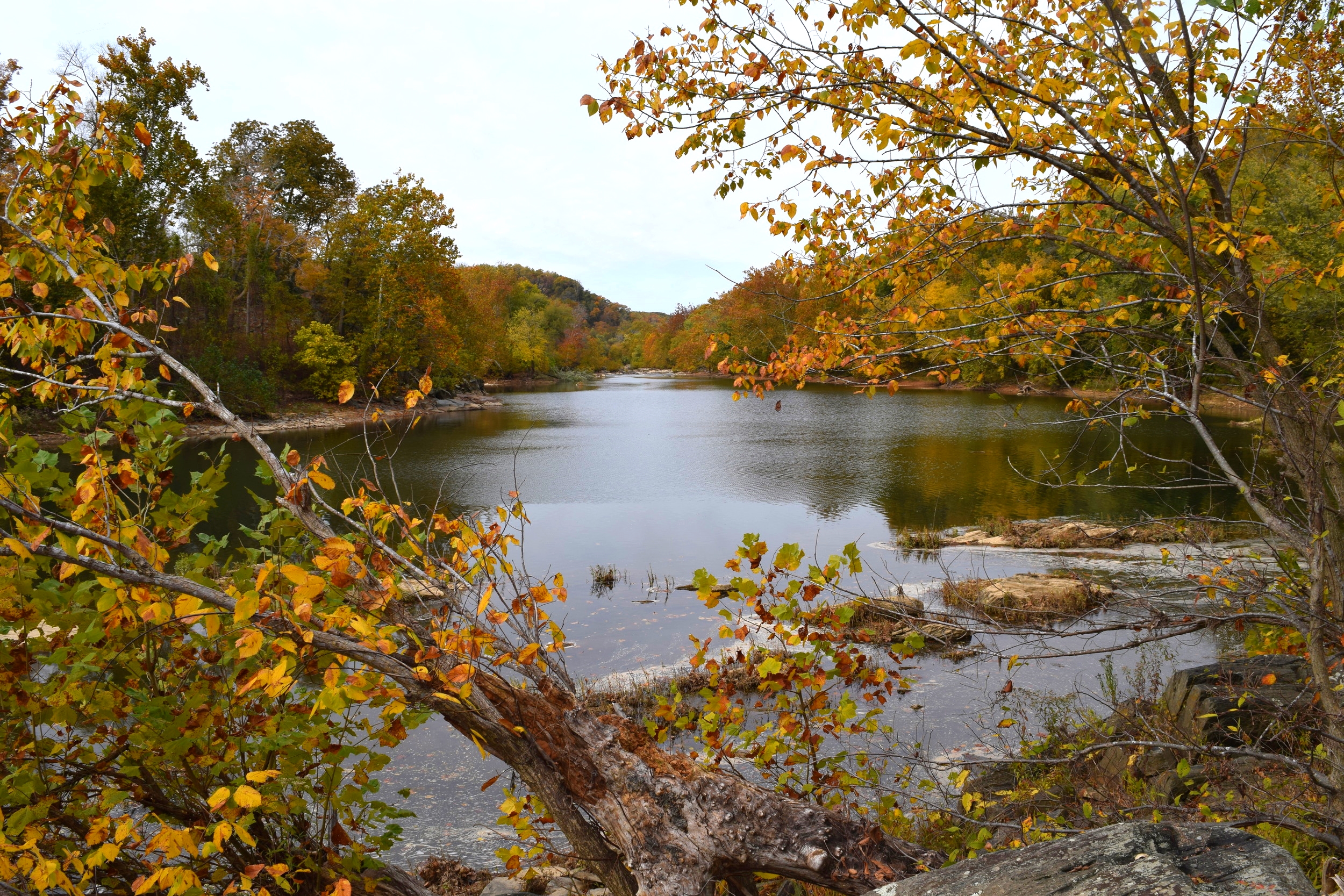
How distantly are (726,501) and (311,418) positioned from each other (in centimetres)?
2240

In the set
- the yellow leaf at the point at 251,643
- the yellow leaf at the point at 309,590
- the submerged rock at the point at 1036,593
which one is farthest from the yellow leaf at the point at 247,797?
the submerged rock at the point at 1036,593

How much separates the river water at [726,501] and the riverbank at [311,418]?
5.36 feet

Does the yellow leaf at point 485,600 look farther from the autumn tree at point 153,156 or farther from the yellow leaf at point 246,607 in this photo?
the autumn tree at point 153,156

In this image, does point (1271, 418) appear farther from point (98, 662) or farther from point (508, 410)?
point (508, 410)

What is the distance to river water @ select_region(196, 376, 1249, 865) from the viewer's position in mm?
6711

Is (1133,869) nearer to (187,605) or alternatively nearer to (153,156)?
(187,605)

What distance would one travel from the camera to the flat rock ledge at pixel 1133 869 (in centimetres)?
162

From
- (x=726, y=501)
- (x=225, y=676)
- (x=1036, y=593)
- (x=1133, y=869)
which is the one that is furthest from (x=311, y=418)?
(x=1133, y=869)

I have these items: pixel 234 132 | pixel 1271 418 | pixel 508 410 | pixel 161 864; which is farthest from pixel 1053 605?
pixel 234 132

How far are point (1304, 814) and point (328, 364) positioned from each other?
36.4m

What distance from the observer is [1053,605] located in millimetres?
9422

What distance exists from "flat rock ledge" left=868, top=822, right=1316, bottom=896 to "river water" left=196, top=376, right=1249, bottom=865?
1489 millimetres

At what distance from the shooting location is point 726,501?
Answer: 17703 millimetres

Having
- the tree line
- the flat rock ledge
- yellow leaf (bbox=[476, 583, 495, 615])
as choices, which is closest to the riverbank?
the tree line
